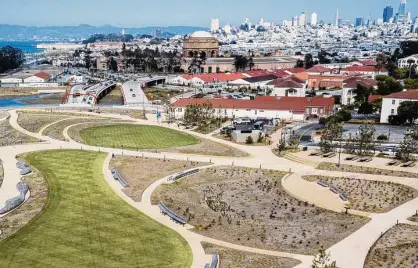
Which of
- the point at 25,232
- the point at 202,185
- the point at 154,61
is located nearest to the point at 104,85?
the point at 154,61

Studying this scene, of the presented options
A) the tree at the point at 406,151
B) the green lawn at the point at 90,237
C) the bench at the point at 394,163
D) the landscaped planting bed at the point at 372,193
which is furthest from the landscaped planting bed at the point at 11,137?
the tree at the point at 406,151

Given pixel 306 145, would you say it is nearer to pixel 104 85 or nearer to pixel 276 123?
pixel 276 123

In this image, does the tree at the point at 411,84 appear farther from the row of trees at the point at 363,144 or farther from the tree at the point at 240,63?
the tree at the point at 240,63

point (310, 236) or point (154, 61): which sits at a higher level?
point (154, 61)

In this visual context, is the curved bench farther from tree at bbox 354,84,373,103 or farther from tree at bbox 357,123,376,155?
tree at bbox 354,84,373,103

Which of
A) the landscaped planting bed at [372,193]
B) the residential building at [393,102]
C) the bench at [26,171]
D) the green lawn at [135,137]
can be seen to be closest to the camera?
the landscaped planting bed at [372,193]

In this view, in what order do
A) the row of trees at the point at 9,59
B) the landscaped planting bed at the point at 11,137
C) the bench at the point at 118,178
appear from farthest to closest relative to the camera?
the row of trees at the point at 9,59
the landscaped planting bed at the point at 11,137
the bench at the point at 118,178
